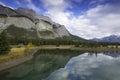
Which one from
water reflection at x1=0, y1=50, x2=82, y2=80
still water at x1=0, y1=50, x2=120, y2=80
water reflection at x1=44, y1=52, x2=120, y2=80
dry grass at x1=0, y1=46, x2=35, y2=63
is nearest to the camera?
water reflection at x1=0, y1=50, x2=82, y2=80

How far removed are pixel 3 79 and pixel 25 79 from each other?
6192 millimetres

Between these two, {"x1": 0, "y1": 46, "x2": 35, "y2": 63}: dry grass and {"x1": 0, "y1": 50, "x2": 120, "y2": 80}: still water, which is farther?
{"x1": 0, "y1": 46, "x2": 35, "y2": 63}: dry grass

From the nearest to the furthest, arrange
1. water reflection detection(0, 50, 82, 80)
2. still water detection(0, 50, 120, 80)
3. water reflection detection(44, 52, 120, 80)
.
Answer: water reflection detection(0, 50, 82, 80) → still water detection(0, 50, 120, 80) → water reflection detection(44, 52, 120, 80)

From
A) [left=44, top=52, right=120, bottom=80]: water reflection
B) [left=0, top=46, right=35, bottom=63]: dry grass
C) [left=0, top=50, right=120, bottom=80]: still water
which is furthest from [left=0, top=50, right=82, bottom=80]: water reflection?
[left=0, top=46, right=35, bottom=63]: dry grass

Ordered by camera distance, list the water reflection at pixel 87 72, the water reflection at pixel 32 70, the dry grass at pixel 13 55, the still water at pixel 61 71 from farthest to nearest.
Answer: the dry grass at pixel 13 55 < the water reflection at pixel 87 72 < the still water at pixel 61 71 < the water reflection at pixel 32 70

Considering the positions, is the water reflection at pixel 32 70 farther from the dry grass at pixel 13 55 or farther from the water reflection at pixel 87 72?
the dry grass at pixel 13 55

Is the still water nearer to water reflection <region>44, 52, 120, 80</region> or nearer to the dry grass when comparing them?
water reflection <region>44, 52, 120, 80</region>

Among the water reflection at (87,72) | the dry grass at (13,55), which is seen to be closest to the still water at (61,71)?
the water reflection at (87,72)

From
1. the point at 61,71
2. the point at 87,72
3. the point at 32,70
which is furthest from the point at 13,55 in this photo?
the point at 87,72

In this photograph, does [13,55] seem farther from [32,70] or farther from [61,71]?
[61,71]

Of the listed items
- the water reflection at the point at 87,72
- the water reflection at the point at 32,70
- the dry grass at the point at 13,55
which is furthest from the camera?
the dry grass at the point at 13,55

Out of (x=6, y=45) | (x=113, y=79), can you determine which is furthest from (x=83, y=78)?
(x=6, y=45)

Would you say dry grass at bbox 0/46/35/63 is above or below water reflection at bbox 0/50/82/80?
above

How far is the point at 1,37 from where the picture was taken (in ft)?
240
